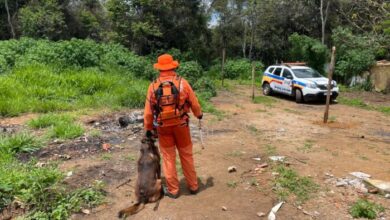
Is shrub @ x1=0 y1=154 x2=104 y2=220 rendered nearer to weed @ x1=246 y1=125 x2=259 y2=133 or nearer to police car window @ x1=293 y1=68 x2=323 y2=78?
weed @ x1=246 y1=125 x2=259 y2=133

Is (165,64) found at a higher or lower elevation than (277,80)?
higher

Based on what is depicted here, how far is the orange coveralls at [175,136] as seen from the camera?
16.4ft

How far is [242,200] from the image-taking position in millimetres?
5293

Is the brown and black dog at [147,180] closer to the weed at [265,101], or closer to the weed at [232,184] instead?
the weed at [232,184]

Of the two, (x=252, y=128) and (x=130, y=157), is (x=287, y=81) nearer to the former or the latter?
(x=252, y=128)

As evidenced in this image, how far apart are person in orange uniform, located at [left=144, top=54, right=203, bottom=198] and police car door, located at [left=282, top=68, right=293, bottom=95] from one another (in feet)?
38.8

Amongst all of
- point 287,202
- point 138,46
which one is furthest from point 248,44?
point 287,202

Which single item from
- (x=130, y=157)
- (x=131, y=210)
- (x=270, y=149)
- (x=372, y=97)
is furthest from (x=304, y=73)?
(x=131, y=210)

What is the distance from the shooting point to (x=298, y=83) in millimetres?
15719

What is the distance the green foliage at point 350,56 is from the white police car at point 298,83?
16.2 feet

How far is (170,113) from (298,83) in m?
11.8

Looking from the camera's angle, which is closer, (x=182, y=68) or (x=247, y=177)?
(x=247, y=177)

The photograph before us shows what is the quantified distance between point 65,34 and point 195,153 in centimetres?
2527

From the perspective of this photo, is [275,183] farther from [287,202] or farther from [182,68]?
[182,68]
